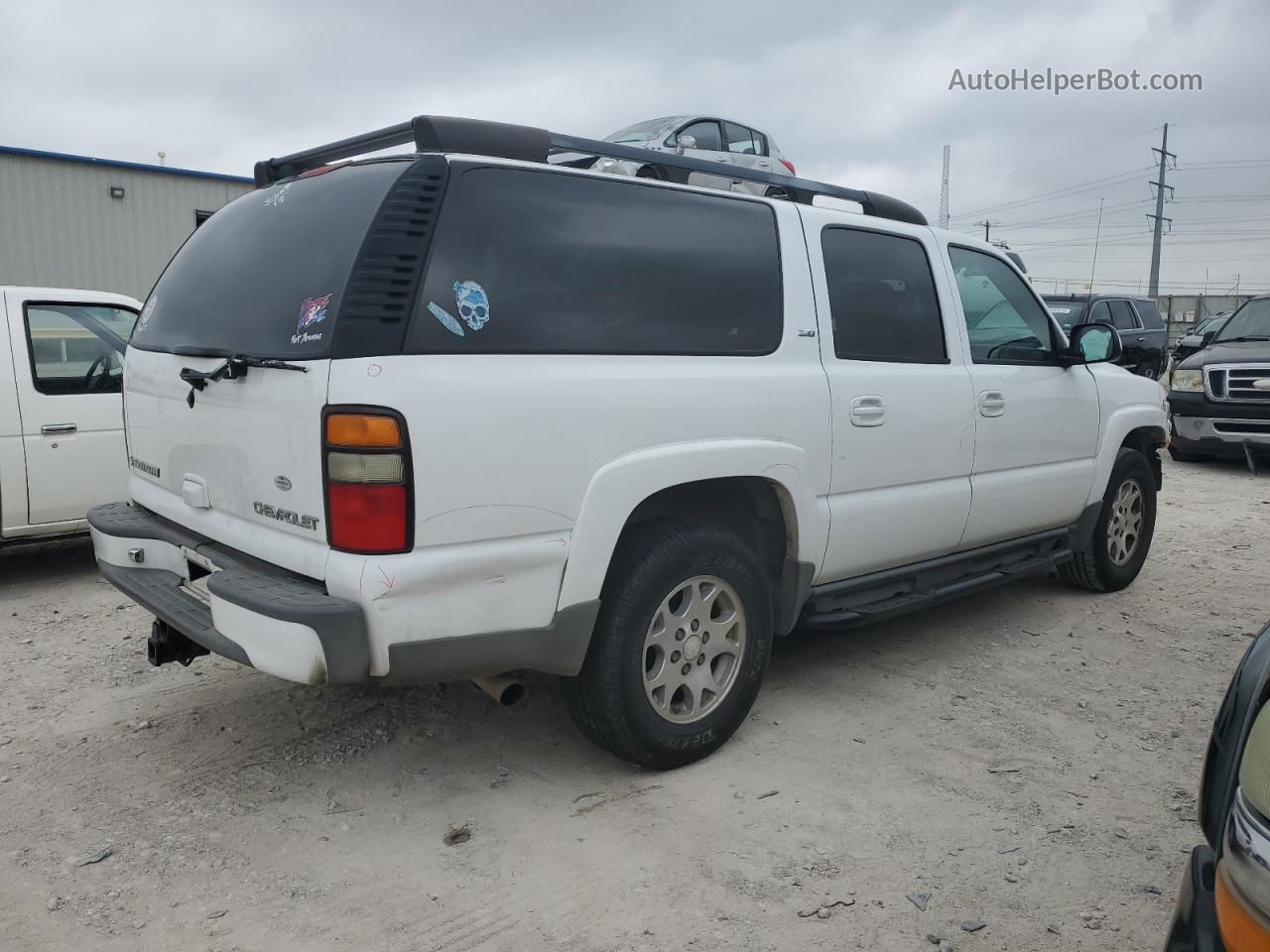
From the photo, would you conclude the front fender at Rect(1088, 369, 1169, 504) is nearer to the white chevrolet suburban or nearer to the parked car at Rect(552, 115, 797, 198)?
the white chevrolet suburban

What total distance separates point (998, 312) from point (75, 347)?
482 cm

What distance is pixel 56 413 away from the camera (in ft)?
17.3

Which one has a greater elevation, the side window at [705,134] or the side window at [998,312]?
the side window at [705,134]

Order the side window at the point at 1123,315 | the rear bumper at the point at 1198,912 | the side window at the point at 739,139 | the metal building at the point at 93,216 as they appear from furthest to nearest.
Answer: the metal building at the point at 93,216
the side window at the point at 1123,315
the side window at the point at 739,139
the rear bumper at the point at 1198,912

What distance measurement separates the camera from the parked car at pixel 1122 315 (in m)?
14.1

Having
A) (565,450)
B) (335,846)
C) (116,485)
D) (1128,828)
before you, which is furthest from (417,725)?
(116,485)

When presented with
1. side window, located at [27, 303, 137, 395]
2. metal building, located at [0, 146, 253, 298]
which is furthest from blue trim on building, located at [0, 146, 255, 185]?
side window, located at [27, 303, 137, 395]

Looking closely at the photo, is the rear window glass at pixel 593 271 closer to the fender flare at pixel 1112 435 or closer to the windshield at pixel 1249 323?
the fender flare at pixel 1112 435

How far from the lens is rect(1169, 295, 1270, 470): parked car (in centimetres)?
1004

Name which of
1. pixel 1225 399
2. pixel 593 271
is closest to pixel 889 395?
pixel 593 271

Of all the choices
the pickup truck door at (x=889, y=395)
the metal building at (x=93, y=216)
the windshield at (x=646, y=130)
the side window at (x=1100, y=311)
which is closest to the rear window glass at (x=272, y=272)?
the pickup truck door at (x=889, y=395)

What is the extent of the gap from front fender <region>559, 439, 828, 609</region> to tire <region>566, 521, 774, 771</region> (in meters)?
0.17

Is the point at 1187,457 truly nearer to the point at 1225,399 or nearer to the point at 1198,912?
the point at 1225,399

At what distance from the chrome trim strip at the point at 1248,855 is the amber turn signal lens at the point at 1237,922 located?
0.05ft
